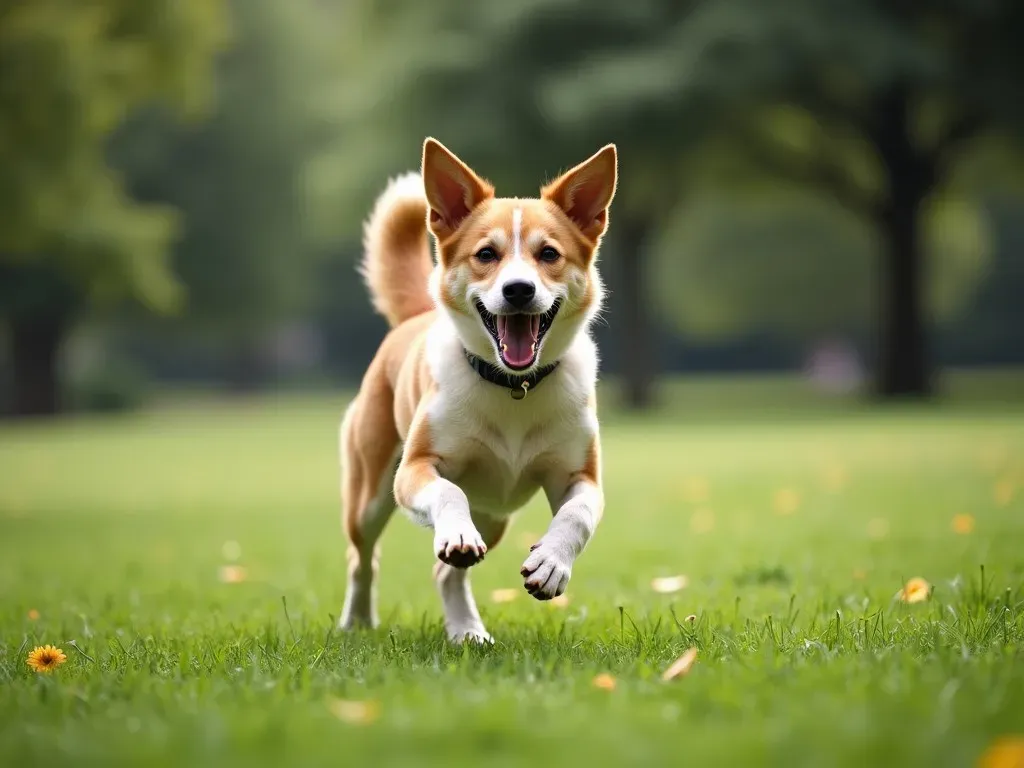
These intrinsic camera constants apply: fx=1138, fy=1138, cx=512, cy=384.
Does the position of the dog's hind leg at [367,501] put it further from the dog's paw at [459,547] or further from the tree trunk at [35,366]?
the tree trunk at [35,366]

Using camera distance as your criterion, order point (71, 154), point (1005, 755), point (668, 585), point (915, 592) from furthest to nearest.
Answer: point (71, 154) → point (668, 585) → point (915, 592) → point (1005, 755)

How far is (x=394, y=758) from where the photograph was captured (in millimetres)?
2367

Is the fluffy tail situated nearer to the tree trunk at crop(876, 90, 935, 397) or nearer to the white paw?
the white paw

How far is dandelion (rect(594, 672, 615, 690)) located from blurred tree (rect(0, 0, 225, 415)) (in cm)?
1073

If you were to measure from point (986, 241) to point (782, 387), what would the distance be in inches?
360

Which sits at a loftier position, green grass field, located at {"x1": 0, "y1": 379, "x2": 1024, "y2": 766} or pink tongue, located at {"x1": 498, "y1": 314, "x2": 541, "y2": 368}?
pink tongue, located at {"x1": 498, "y1": 314, "x2": 541, "y2": 368}

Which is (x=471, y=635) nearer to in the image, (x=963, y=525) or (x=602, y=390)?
(x=963, y=525)

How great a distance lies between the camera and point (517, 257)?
13.1ft

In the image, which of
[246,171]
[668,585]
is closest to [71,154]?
[668,585]

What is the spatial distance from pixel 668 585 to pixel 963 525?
261 cm

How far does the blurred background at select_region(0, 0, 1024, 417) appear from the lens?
63.1ft

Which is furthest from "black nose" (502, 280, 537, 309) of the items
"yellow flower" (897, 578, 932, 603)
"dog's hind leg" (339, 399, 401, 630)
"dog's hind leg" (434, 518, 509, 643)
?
→ "yellow flower" (897, 578, 932, 603)

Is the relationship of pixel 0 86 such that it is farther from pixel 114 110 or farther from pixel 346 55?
pixel 346 55

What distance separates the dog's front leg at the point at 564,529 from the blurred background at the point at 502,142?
32.1 feet
